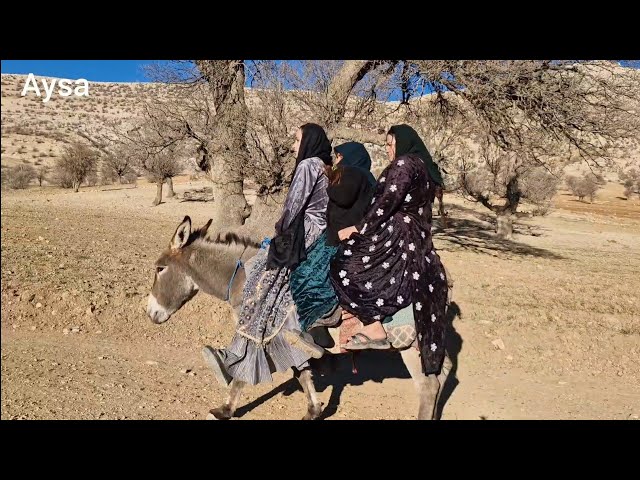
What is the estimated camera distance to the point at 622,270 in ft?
42.0

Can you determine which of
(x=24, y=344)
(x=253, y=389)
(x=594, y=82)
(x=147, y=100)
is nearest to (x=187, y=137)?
(x=147, y=100)

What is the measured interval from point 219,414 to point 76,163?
1927 cm

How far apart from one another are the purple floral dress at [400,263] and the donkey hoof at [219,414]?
4.90 ft

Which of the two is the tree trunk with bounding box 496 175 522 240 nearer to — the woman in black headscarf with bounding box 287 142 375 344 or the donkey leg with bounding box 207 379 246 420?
the woman in black headscarf with bounding box 287 142 375 344

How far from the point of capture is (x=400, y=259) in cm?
453

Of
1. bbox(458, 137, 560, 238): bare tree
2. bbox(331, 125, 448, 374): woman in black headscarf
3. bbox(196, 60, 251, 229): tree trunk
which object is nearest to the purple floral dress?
bbox(331, 125, 448, 374): woman in black headscarf

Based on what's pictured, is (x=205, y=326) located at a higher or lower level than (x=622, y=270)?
lower

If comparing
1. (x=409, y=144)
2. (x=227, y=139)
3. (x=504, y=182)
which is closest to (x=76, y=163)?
(x=227, y=139)

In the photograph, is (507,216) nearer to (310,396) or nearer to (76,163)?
(310,396)

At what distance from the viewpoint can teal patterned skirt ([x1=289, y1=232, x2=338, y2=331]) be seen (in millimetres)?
4621

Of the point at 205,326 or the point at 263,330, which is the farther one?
the point at 205,326

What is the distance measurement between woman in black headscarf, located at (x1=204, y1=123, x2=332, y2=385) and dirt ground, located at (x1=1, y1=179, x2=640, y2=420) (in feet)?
2.73

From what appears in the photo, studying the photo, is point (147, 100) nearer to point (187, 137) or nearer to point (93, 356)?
point (187, 137)

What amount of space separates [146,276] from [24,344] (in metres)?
2.54
